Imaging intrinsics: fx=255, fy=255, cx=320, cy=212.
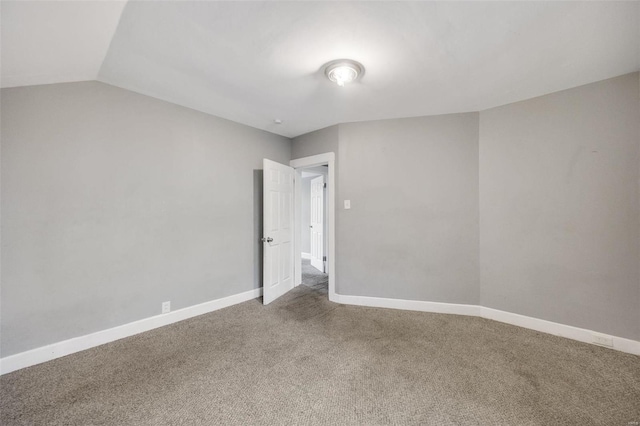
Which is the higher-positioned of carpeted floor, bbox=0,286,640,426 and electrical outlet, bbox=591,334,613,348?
electrical outlet, bbox=591,334,613,348

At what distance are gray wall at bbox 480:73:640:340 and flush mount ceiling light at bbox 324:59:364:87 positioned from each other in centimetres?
179

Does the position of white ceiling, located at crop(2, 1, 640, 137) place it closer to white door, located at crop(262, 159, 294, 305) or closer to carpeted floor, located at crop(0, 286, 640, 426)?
white door, located at crop(262, 159, 294, 305)

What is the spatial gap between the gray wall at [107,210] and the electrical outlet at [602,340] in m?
3.79

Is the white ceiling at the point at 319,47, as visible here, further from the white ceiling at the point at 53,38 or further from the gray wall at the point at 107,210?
the gray wall at the point at 107,210

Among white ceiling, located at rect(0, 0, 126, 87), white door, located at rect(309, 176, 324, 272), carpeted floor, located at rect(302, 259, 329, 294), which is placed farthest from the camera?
white door, located at rect(309, 176, 324, 272)

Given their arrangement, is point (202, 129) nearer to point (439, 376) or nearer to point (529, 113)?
point (439, 376)

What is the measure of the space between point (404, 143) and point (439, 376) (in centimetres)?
255

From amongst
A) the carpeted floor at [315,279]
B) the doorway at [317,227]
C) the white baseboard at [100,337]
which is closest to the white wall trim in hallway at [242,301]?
the white baseboard at [100,337]

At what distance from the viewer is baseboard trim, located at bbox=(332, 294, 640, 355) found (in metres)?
2.25

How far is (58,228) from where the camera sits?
2156mm

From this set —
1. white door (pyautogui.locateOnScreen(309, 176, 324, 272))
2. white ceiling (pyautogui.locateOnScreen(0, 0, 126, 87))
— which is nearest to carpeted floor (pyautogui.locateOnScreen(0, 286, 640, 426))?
white ceiling (pyautogui.locateOnScreen(0, 0, 126, 87))

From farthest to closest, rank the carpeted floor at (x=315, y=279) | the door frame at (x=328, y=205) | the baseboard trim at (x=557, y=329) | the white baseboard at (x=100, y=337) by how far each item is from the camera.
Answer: the carpeted floor at (x=315, y=279)
the door frame at (x=328, y=205)
the baseboard trim at (x=557, y=329)
the white baseboard at (x=100, y=337)

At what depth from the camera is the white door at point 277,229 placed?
11.3ft

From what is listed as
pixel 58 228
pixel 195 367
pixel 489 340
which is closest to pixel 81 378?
pixel 195 367
